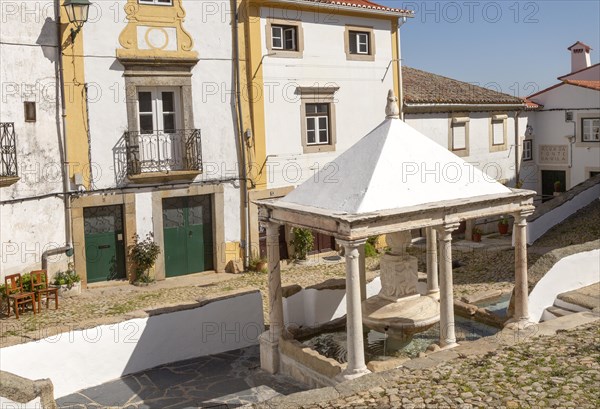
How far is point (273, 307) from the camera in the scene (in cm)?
1064

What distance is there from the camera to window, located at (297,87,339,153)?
18.8m

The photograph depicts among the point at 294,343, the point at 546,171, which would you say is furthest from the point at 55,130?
the point at 546,171

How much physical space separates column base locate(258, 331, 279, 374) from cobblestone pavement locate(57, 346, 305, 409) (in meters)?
0.13

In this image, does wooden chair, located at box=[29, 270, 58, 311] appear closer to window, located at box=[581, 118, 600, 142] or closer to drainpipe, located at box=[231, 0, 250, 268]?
drainpipe, located at box=[231, 0, 250, 268]

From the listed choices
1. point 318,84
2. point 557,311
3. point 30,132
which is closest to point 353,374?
point 557,311

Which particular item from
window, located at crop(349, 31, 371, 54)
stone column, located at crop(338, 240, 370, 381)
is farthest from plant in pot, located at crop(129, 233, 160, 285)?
stone column, located at crop(338, 240, 370, 381)

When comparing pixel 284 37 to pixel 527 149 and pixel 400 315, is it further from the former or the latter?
pixel 527 149

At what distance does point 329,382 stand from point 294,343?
1.14m

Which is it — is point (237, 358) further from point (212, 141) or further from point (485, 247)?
point (485, 247)

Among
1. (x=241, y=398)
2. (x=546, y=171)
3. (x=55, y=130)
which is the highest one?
(x=55, y=130)

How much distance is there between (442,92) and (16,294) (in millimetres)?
15396

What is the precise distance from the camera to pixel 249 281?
16.7 metres

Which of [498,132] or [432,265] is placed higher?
[498,132]

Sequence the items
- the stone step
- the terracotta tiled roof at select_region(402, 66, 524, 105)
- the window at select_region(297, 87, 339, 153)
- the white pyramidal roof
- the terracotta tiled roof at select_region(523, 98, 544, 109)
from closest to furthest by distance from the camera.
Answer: the white pyramidal roof < the stone step < the window at select_region(297, 87, 339, 153) < the terracotta tiled roof at select_region(402, 66, 524, 105) < the terracotta tiled roof at select_region(523, 98, 544, 109)
